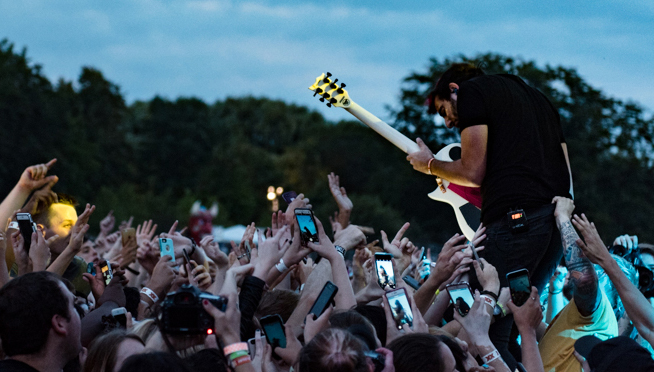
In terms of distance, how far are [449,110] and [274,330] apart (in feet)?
6.31

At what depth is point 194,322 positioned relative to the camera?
2699mm

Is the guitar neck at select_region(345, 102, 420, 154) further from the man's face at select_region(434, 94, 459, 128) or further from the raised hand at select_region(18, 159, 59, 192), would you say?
the raised hand at select_region(18, 159, 59, 192)

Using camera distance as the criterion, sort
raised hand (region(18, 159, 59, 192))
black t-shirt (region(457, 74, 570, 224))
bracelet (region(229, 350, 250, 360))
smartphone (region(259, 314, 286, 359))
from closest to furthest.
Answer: bracelet (region(229, 350, 250, 360)), smartphone (region(259, 314, 286, 359)), black t-shirt (region(457, 74, 570, 224)), raised hand (region(18, 159, 59, 192))

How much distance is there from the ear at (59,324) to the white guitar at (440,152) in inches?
108

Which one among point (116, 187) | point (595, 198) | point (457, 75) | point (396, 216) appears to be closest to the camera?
point (457, 75)

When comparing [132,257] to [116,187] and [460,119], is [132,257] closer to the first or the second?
[460,119]

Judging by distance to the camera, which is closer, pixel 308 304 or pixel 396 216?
pixel 308 304

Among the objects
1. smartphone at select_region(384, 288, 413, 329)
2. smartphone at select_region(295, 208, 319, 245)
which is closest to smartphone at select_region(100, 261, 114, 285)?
smartphone at select_region(295, 208, 319, 245)

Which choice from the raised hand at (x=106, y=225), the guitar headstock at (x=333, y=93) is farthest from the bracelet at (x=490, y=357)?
the raised hand at (x=106, y=225)

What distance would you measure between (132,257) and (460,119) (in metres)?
2.91

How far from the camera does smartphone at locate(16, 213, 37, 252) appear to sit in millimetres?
4332

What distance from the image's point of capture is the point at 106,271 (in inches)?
178

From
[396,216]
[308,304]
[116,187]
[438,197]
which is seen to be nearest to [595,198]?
[396,216]

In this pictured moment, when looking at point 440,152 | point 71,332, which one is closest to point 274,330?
point 71,332
